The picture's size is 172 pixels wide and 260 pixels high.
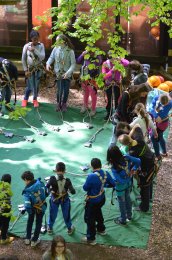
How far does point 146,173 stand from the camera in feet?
21.4

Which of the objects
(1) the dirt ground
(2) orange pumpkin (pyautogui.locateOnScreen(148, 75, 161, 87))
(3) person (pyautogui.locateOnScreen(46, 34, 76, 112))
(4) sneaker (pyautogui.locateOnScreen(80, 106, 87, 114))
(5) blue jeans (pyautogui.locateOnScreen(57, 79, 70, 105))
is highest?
(3) person (pyautogui.locateOnScreen(46, 34, 76, 112))

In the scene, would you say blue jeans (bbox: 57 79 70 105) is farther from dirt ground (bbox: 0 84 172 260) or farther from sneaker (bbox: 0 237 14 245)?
sneaker (bbox: 0 237 14 245)

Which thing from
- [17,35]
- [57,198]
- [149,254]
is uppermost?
[17,35]

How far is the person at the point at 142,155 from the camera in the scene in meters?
6.26

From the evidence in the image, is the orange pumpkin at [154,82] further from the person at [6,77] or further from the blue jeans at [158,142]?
the person at [6,77]

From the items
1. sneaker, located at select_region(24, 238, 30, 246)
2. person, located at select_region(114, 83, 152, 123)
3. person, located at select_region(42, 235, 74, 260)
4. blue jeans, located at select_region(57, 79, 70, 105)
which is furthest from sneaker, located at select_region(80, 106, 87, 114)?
person, located at select_region(42, 235, 74, 260)

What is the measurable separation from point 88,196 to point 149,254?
1.04m

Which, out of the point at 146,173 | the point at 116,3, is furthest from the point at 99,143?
the point at 116,3

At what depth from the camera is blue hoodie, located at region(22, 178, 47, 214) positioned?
5746 millimetres

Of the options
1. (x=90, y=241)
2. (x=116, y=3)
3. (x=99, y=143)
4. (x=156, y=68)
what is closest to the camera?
(x=116, y=3)

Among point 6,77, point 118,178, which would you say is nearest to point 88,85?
point 6,77

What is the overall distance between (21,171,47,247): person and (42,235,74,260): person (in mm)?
878

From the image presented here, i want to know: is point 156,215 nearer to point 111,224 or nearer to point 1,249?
point 111,224

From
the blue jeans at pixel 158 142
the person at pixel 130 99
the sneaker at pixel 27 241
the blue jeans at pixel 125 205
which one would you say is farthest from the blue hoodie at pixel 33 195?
the blue jeans at pixel 158 142
